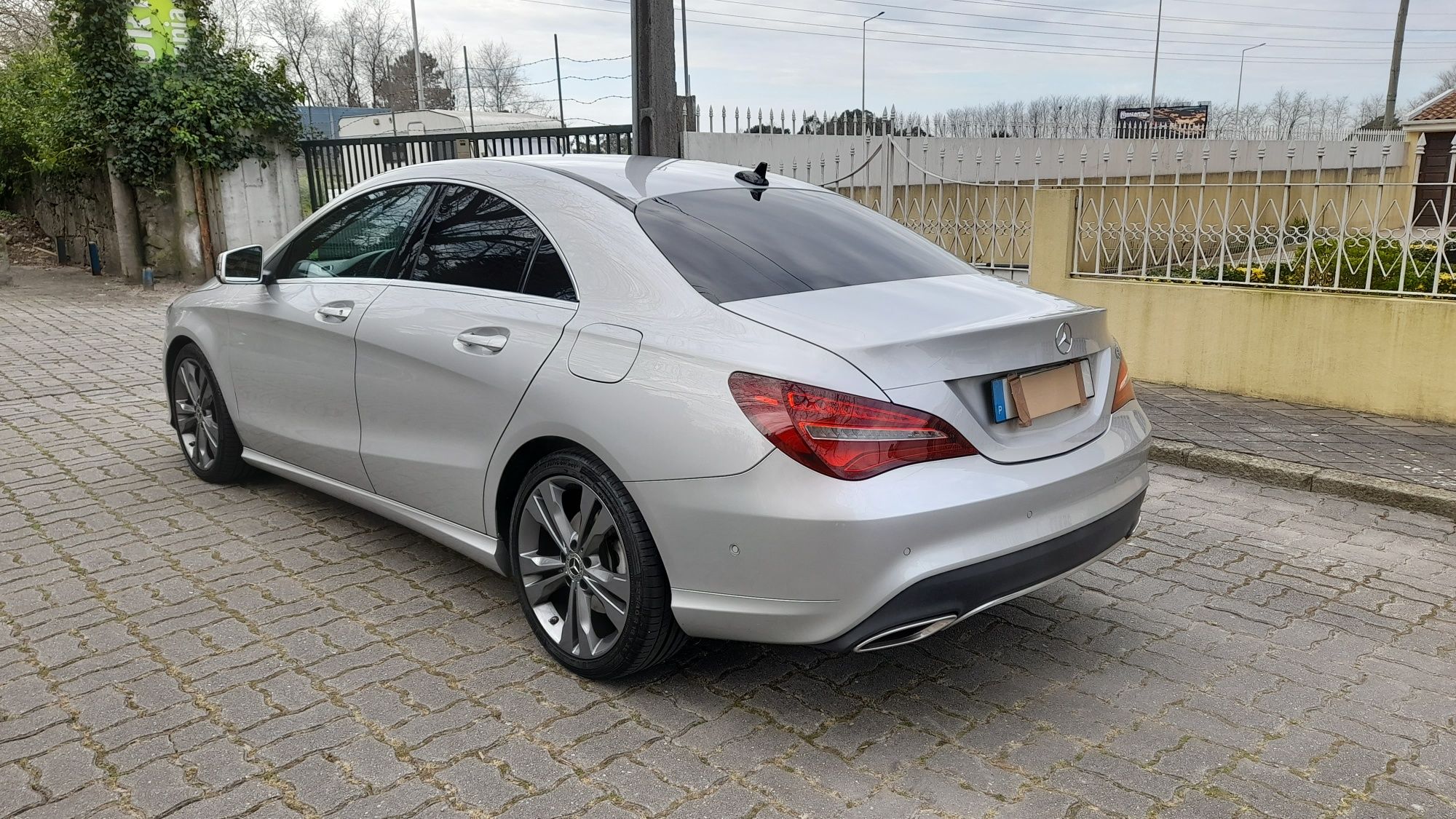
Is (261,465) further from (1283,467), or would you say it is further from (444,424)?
(1283,467)

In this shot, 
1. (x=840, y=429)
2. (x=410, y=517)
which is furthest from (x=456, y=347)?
(x=840, y=429)

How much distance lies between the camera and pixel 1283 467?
558 cm

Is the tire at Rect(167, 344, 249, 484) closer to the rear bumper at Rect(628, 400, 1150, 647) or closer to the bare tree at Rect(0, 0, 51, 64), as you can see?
the rear bumper at Rect(628, 400, 1150, 647)

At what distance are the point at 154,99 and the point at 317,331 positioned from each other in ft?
39.6

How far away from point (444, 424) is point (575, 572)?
2.49 feet

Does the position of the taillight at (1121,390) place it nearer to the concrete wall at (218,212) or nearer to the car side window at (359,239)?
the car side window at (359,239)

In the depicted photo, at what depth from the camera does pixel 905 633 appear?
2783 millimetres

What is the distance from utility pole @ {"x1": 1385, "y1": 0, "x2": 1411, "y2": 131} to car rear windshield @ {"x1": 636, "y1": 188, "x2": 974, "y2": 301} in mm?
35464

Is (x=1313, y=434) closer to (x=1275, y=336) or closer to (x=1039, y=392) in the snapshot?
(x=1275, y=336)

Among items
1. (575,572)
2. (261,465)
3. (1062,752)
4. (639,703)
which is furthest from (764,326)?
(261,465)

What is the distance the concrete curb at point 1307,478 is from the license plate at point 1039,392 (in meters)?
2.91

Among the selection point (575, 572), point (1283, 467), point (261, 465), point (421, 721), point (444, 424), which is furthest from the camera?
point (1283, 467)

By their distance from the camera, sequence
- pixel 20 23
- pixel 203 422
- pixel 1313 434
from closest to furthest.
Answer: pixel 203 422 < pixel 1313 434 < pixel 20 23

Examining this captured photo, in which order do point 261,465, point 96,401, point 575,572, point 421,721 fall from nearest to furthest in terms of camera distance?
1. point 421,721
2. point 575,572
3. point 261,465
4. point 96,401
